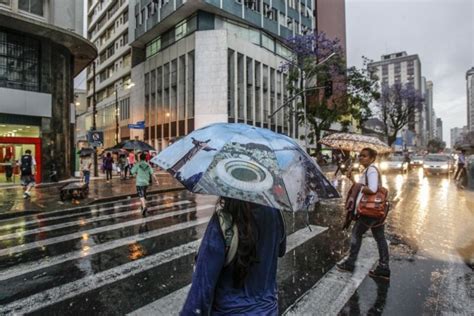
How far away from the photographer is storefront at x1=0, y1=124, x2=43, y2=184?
60.8 ft

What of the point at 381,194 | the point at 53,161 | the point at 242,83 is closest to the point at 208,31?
the point at 242,83

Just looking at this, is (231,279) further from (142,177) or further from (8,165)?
(8,165)

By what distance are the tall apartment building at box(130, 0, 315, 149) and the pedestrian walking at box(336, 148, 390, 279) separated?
28926 millimetres

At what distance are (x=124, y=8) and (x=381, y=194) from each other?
52726 mm

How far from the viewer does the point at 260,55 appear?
38656 mm

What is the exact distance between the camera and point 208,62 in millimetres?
33719

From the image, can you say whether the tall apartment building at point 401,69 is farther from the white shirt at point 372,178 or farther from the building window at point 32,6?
the white shirt at point 372,178

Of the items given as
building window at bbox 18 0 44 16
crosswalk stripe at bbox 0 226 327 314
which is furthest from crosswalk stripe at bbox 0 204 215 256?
building window at bbox 18 0 44 16

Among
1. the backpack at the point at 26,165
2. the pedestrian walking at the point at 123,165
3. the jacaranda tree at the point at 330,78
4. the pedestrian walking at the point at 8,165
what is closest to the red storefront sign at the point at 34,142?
the pedestrian walking at the point at 8,165

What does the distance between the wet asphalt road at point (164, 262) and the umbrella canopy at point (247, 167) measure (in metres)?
2.29

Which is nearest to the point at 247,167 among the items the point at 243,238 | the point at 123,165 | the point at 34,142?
the point at 243,238

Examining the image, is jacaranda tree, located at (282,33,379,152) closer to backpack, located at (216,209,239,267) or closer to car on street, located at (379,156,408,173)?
car on street, located at (379,156,408,173)

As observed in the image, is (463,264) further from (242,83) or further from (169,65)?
(169,65)

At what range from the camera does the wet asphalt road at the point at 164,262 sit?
3936 mm
